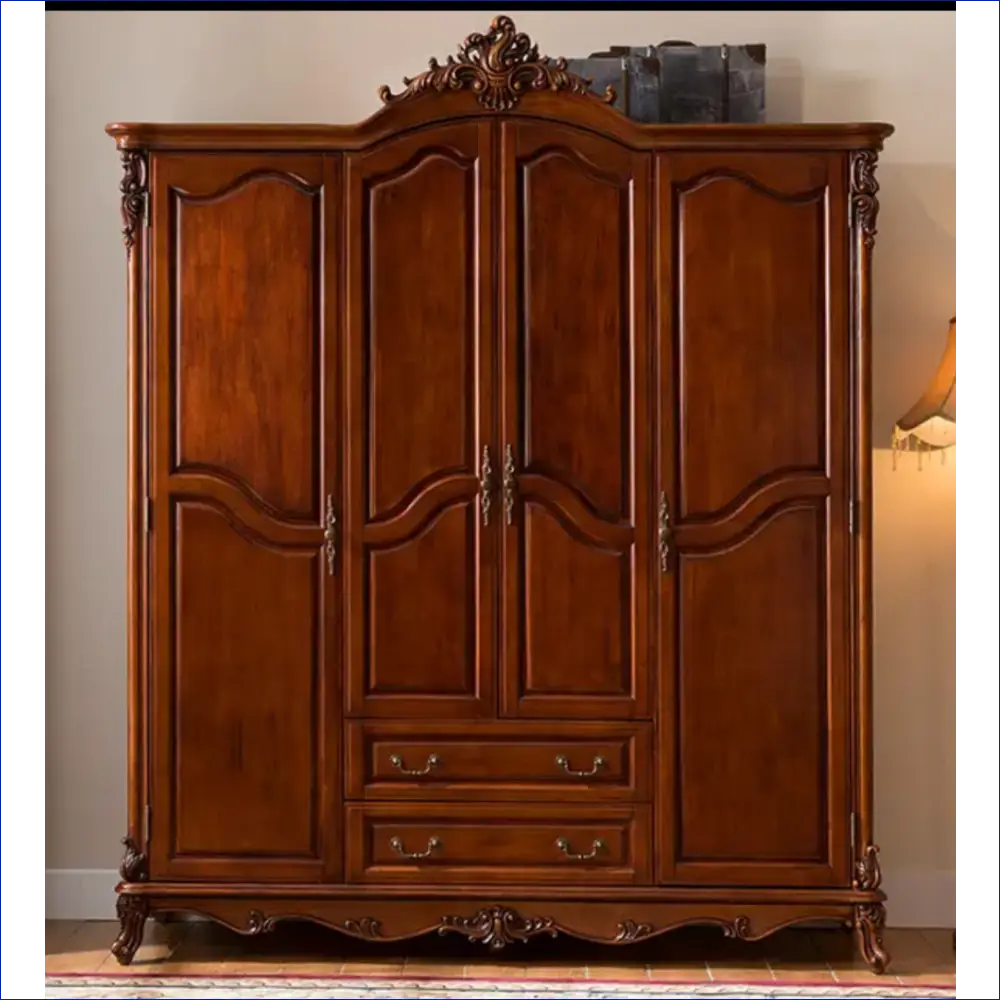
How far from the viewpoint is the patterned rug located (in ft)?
9.99

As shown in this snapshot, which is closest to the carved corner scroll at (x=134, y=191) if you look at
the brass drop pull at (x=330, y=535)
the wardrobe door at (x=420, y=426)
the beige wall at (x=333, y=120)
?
the wardrobe door at (x=420, y=426)

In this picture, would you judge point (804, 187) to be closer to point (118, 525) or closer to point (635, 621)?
point (635, 621)

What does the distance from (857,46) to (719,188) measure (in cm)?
90

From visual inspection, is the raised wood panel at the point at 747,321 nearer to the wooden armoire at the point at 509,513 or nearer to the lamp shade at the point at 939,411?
the wooden armoire at the point at 509,513

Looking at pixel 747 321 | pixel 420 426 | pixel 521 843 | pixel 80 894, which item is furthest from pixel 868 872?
pixel 80 894

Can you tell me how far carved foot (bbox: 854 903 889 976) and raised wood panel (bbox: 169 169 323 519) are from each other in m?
1.64

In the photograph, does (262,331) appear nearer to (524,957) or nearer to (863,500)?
(863,500)

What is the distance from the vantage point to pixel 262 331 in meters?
3.07

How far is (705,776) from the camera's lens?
3.06 meters

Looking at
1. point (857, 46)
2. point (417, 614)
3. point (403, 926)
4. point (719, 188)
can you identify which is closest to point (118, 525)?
point (417, 614)

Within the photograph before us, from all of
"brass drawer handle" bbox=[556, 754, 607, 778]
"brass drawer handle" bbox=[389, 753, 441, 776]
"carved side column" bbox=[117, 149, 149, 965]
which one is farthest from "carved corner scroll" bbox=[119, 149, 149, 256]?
"brass drawer handle" bbox=[556, 754, 607, 778]

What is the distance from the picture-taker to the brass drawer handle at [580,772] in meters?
3.06

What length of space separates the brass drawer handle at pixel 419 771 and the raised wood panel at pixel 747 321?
2.77 feet

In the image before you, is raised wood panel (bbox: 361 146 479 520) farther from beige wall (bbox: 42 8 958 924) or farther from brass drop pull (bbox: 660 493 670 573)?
beige wall (bbox: 42 8 958 924)
